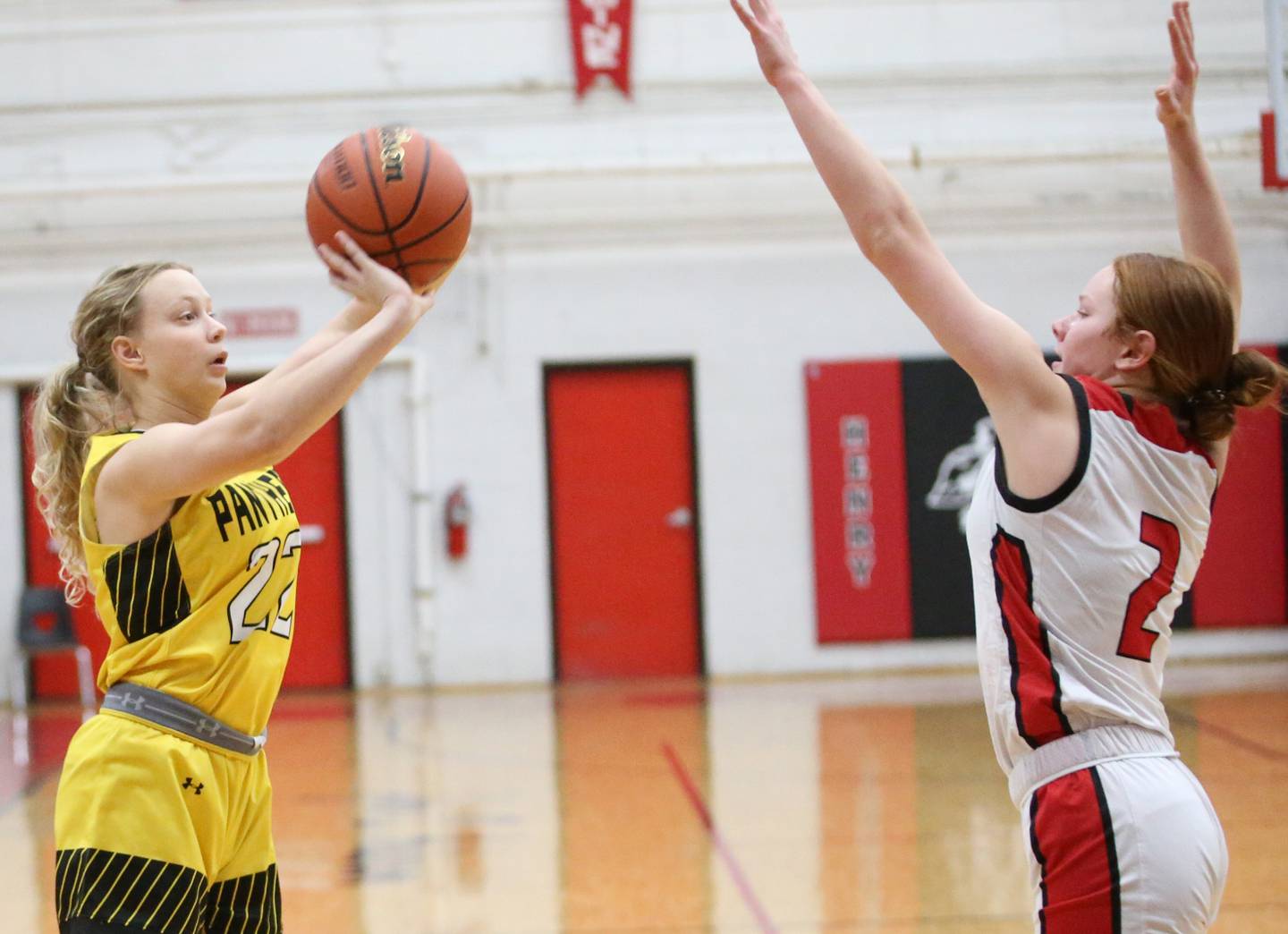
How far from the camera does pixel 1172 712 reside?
23.4ft

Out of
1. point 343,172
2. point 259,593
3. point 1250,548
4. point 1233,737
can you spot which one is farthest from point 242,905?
point 1250,548

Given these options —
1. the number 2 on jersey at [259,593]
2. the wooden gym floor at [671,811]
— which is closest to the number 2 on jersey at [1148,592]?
the number 2 on jersey at [259,593]

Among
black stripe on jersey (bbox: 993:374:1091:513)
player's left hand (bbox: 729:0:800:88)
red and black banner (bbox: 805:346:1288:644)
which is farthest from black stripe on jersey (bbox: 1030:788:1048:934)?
red and black banner (bbox: 805:346:1288:644)

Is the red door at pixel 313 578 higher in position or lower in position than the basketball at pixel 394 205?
lower

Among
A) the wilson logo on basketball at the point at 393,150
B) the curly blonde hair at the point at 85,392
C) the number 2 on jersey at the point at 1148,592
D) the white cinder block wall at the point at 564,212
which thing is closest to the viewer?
the number 2 on jersey at the point at 1148,592

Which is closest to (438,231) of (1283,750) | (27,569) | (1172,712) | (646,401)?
(1283,750)

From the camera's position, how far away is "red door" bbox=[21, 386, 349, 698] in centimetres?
920

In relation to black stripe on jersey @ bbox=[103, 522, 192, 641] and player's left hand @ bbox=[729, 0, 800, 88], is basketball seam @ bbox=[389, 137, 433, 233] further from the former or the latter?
player's left hand @ bbox=[729, 0, 800, 88]

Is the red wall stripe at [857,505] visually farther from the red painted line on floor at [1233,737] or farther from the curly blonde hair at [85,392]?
the curly blonde hair at [85,392]

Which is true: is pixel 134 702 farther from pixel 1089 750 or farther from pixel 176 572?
pixel 1089 750

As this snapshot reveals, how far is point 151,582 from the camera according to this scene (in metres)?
1.98

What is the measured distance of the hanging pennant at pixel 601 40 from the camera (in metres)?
9.19

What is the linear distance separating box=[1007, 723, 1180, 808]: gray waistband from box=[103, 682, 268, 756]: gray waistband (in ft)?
3.79

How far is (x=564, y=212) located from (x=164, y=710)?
7618mm
